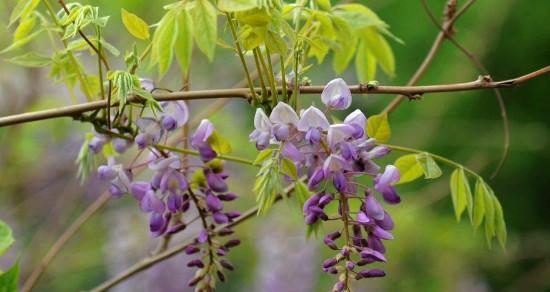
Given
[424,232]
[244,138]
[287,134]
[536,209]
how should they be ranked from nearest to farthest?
[287,134] < [424,232] < [244,138] < [536,209]

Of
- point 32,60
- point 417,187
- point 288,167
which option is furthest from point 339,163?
point 417,187

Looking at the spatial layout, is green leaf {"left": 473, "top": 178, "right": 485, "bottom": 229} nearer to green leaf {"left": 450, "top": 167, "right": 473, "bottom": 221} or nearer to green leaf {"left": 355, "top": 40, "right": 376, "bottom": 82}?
green leaf {"left": 450, "top": 167, "right": 473, "bottom": 221}

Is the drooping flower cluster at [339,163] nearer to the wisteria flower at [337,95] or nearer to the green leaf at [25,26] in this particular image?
the wisteria flower at [337,95]

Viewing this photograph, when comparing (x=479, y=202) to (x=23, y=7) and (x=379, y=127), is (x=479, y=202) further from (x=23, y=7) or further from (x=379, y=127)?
(x=23, y=7)

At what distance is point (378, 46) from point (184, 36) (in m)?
0.36

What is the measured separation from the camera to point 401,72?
2266mm

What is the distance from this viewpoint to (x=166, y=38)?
26.4 inches

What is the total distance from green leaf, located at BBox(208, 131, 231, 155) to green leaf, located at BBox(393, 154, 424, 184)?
0.55ft

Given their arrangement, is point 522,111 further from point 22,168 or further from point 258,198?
point 258,198

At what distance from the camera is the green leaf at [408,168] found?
738 millimetres

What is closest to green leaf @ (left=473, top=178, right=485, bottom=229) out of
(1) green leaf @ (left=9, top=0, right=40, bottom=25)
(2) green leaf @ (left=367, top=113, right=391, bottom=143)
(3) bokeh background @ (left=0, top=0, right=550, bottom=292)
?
(2) green leaf @ (left=367, top=113, right=391, bottom=143)

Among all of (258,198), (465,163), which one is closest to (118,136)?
(258,198)

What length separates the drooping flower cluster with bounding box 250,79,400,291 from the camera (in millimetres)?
633

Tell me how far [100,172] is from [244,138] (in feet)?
4.38
